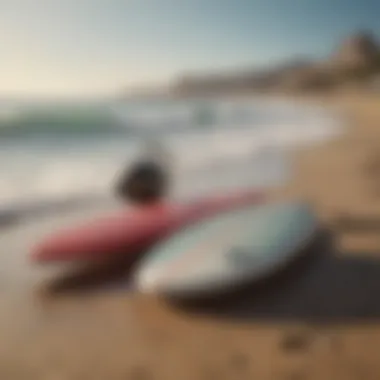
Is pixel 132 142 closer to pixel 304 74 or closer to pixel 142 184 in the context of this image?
pixel 142 184

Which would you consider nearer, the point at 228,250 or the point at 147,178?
the point at 228,250

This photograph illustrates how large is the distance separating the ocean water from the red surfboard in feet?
0.21

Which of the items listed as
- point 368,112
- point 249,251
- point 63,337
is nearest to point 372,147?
point 368,112

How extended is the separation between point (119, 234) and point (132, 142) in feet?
0.64

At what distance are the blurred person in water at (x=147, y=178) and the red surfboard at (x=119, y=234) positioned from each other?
0.08ft

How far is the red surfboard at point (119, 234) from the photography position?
3.70ft

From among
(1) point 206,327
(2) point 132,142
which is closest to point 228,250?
(1) point 206,327

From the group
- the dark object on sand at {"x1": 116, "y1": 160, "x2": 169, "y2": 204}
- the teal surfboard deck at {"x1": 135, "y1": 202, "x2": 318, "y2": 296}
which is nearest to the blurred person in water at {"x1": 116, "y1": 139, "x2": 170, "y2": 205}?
the dark object on sand at {"x1": 116, "y1": 160, "x2": 169, "y2": 204}

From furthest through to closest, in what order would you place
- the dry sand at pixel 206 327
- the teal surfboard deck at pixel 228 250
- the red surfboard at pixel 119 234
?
1. the red surfboard at pixel 119 234
2. the teal surfboard deck at pixel 228 250
3. the dry sand at pixel 206 327

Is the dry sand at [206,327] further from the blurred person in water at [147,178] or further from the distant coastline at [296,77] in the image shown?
the distant coastline at [296,77]

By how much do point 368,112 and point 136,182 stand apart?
0.63 metres

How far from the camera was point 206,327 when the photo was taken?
3.23ft

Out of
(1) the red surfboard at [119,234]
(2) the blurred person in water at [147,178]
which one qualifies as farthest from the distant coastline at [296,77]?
(1) the red surfboard at [119,234]

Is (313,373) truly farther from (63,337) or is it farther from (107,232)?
(107,232)
